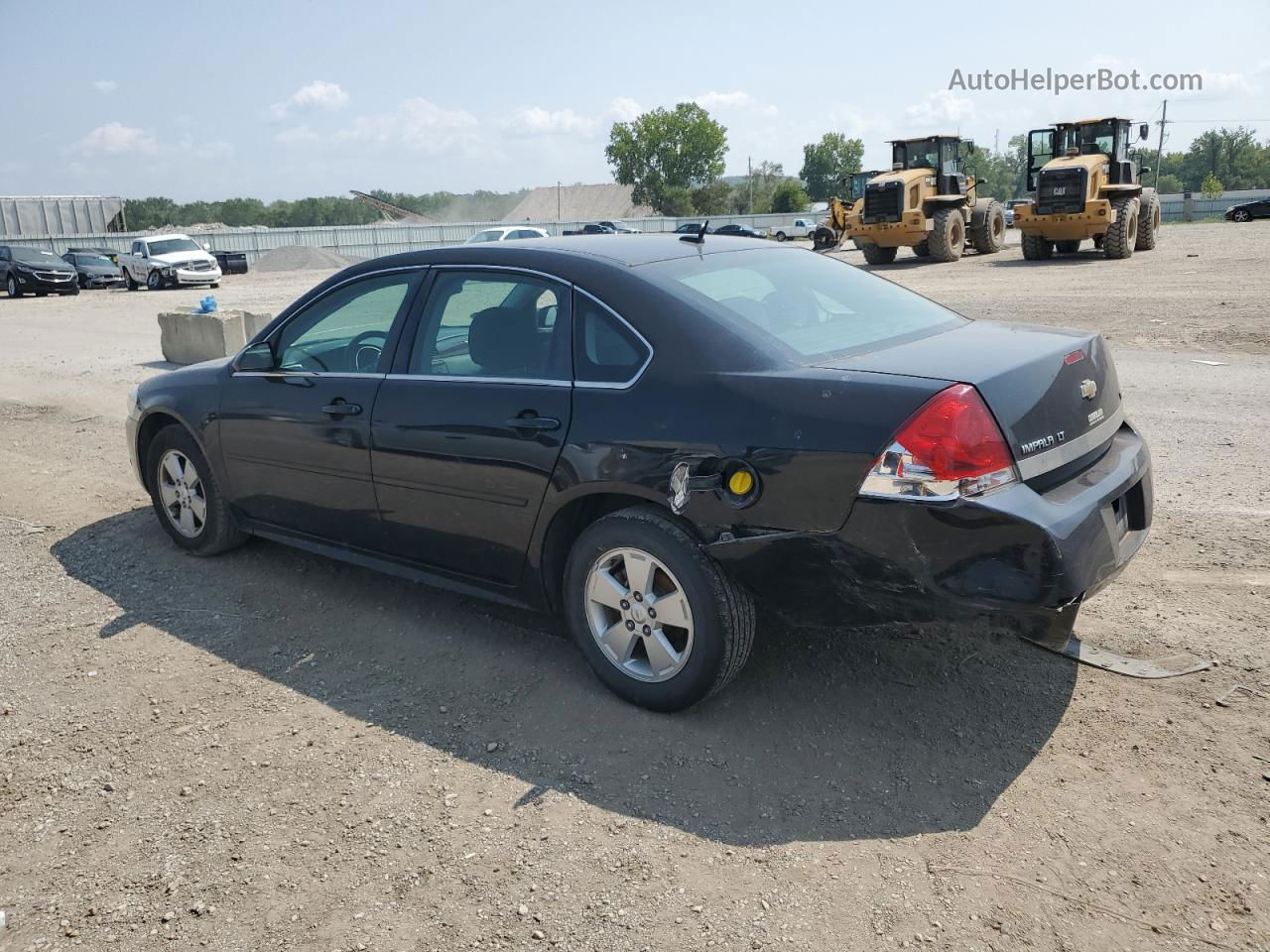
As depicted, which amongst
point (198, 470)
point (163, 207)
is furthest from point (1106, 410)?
point (163, 207)

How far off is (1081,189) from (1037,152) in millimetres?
2960

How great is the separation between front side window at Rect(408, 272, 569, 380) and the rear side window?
2.9 inches

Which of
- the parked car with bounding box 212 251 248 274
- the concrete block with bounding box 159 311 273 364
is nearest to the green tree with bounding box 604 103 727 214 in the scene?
the parked car with bounding box 212 251 248 274

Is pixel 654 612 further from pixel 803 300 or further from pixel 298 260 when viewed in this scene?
pixel 298 260

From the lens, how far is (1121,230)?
23.9 meters

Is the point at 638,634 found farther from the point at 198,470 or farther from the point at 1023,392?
the point at 198,470

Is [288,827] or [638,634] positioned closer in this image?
[288,827]

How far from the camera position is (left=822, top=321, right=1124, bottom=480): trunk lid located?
3.16m

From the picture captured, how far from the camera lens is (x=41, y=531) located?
6133 millimetres

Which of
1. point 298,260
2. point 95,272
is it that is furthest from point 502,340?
point 298,260

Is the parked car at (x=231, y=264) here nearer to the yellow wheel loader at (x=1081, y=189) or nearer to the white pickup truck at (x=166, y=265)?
the white pickup truck at (x=166, y=265)

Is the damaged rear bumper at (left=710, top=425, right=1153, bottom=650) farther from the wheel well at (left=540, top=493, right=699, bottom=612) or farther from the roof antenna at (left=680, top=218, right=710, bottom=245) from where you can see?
the roof antenna at (left=680, top=218, right=710, bottom=245)

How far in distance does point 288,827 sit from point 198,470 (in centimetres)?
271

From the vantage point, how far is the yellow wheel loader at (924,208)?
2569 centimetres
